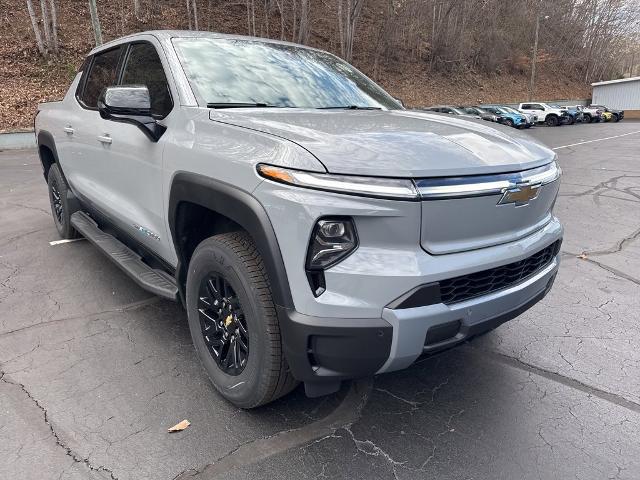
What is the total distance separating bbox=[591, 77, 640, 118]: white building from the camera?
45.7 metres

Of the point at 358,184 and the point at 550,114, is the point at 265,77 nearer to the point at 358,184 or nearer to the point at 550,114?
the point at 358,184

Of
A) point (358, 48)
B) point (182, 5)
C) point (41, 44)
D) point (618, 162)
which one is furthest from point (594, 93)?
point (41, 44)

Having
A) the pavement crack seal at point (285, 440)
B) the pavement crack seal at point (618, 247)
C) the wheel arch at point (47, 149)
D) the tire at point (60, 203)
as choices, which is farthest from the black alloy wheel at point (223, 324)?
the pavement crack seal at point (618, 247)

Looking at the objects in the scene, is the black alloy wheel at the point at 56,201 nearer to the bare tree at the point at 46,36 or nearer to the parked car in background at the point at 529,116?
the bare tree at the point at 46,36

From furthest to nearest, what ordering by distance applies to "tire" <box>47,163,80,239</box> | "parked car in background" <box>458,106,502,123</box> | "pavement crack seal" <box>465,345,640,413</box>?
"parked car in background" <box>458,106,502,123</box>
"tire" <box>47,163,80,239</box>
"pavement crack seal" <box>465,345,640,413</box>

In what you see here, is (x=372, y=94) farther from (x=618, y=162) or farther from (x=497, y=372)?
(x=618, y=162)

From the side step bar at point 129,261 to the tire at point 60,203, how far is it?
0.90 ft

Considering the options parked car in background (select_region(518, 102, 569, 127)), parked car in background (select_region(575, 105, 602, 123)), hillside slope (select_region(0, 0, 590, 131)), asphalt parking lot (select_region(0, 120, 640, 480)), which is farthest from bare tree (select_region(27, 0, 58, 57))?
parked car in background (select_region(575, 105, 602, 123))

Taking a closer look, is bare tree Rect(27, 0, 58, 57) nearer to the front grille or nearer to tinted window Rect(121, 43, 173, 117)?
tinted window Rect(121, 43, 173, 117)

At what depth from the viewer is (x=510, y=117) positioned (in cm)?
2864

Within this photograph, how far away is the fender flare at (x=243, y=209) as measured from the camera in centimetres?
200

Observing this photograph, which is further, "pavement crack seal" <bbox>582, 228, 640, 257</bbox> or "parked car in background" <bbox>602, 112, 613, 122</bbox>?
"parked car in background" <bbox>602, 112, 613, 122</bbox>

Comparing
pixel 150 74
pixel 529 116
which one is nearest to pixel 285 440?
pixel 150 74

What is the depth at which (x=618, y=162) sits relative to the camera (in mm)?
12648
